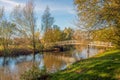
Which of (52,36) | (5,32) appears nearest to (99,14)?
(5,32)

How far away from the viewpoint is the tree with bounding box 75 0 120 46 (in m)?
11.3

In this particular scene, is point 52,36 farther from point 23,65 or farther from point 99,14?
point 99,14

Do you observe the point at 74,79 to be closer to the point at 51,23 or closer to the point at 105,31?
the point at 105,31

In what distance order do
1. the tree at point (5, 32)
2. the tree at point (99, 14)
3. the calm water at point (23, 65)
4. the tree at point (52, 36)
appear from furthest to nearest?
the tree at point (52, 36)
the tree at point (5, 32)
the calm water at point (23, 65)
the tree at point (99, 14)

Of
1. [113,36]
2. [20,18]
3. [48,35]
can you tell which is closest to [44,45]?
[48,35]

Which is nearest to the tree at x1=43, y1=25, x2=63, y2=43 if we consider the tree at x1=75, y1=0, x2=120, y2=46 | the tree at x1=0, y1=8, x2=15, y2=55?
the tree at x1=0, y1=8, x2=15, y2=55

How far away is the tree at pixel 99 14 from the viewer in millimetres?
11305

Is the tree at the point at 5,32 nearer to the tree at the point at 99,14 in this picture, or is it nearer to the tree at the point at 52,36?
the tree at the point at 52,36

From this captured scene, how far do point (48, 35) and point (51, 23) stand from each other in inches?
261

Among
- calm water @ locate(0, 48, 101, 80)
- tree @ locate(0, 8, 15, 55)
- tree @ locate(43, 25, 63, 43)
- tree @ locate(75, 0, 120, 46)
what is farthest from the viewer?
tree @ locate(43, 25, 63, 43)

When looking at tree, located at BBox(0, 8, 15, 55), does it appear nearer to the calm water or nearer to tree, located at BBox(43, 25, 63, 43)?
the calm water

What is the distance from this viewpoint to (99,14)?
11516mm

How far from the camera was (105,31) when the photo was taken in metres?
12.7

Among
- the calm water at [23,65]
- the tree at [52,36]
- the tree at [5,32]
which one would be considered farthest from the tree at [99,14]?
the tree at [52,36]
